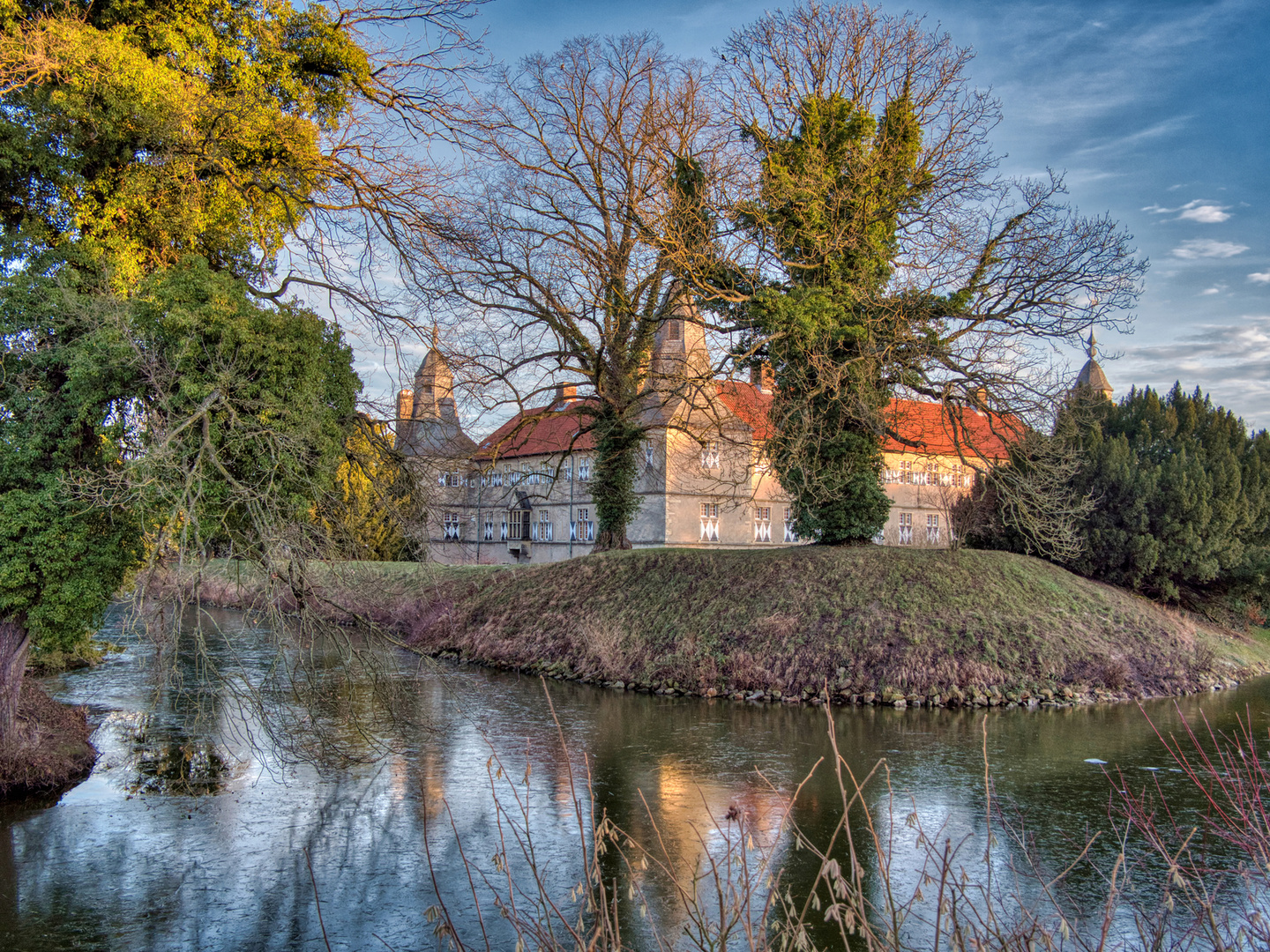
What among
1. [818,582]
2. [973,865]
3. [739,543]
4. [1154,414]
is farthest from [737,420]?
[739,543]

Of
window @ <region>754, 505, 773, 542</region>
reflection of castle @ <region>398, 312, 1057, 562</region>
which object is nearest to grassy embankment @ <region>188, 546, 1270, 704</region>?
reflection of castle @ <region>398, 312, 1057, 562</region>

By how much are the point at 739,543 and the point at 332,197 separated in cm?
2967

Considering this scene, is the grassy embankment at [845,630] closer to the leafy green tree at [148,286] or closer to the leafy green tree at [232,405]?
the leafy green tree at [148,286]

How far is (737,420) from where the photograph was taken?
22141 millimetres

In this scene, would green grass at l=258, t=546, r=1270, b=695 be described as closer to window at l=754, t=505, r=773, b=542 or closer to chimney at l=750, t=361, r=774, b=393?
chimney at l=750, t=361, r=774, b=393

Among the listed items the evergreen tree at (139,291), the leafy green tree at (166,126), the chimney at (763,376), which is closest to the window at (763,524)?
the chimney at (763,376)

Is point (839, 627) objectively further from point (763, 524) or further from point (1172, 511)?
point (763, 524)

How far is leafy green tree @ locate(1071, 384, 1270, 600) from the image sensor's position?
73.3 feet

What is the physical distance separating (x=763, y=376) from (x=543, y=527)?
2333 centimetres

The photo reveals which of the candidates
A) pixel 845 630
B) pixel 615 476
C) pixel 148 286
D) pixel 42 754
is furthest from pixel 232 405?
pixel 615 476

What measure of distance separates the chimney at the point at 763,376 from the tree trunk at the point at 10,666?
14.6 m

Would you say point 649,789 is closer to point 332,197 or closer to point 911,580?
point 332,197

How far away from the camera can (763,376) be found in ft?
72.5

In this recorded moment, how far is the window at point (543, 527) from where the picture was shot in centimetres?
4338
